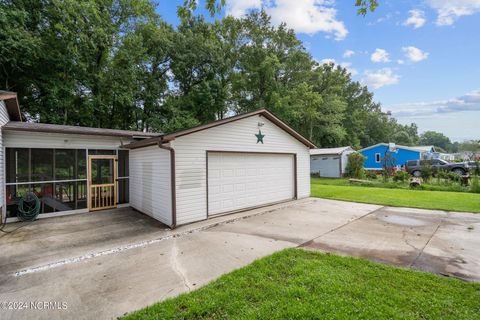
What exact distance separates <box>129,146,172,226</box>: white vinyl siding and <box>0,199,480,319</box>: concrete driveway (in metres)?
0.40

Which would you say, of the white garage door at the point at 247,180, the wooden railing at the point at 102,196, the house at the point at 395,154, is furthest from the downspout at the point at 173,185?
the house at the point at 395,154

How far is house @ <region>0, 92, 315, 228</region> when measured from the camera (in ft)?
22.5

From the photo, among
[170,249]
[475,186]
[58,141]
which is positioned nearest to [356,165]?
[475,186]

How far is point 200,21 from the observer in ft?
73.9

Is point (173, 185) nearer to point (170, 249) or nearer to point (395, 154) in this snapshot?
point (170, 249)

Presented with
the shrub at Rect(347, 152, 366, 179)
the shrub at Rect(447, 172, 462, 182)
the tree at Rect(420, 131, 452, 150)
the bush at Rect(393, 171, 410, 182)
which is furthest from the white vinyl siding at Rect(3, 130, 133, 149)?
the tree at Rect(420, 131, 452, 150)

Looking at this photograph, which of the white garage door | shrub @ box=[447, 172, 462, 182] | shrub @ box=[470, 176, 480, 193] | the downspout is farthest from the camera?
shrub @ box=[447, 172, 462, 182]

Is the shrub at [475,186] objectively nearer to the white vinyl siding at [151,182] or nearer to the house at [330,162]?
the house at [330,162]

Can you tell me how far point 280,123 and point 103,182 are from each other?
23.6 ft

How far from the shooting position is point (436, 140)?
324 ft

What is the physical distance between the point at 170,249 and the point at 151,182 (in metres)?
3.25

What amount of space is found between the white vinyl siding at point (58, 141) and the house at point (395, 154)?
76.3 ft

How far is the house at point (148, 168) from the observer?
685 centimetres

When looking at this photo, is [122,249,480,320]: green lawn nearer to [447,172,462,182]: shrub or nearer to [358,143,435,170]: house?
[447,172,462,182]: shrub
